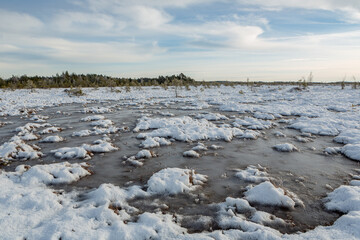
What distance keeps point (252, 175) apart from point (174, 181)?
1.81 metres

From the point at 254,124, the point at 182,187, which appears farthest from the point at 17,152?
the point at 254,124

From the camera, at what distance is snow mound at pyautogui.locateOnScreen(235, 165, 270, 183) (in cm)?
479

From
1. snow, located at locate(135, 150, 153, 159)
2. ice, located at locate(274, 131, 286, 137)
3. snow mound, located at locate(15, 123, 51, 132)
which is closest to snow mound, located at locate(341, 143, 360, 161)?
ice, located at locate(274, 131, 286, 137)

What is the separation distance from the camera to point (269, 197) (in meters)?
3.89

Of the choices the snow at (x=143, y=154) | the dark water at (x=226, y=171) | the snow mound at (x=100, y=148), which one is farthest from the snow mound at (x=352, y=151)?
the snow mound at (x=100, y=148)

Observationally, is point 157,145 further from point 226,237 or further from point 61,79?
Answer: point 61,79

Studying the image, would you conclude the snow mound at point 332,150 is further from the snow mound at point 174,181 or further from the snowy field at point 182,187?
the snow mound at point 174,181

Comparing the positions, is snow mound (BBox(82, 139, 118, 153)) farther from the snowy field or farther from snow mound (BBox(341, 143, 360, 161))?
snow mound (BBox(341, 143, 360, 161))

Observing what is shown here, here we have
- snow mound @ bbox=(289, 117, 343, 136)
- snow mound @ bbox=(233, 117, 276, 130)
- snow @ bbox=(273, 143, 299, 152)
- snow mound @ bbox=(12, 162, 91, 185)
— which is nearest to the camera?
snow mound @ bbox=(12, 162, 91, 185)

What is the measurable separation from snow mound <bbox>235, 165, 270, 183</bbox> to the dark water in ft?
0.62

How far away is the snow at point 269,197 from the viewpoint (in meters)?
3.80

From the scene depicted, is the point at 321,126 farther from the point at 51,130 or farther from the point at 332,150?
the point at 51,130

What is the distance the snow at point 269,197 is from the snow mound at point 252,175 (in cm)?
67

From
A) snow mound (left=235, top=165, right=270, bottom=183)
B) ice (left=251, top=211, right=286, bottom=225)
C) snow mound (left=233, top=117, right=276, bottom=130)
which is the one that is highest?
snow mound (left=233, top=117, right=276, bottom=130)
